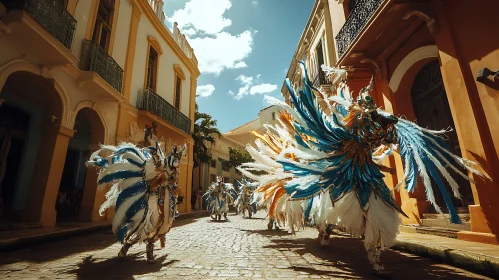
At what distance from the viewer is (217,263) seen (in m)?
3.37

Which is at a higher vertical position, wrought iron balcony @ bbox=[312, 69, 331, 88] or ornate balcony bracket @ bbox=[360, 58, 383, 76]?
wrought iron balcony @ bbox=[312, 69, 331, 88]

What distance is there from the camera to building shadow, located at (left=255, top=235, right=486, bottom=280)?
9.15 ft

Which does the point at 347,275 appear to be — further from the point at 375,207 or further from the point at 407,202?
the point at 407,202

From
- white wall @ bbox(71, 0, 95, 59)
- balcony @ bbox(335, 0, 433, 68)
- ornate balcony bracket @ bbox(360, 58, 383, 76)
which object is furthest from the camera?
white wall @ bbox(71, 0, 95, 59)

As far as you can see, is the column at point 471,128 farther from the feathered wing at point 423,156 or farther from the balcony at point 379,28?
the feathered wing at point 423,156

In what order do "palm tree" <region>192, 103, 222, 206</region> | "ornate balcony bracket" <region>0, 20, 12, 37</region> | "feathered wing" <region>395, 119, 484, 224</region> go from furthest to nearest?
"palm tree" <region>192, 103, 222, 206</region> < "ornate balcony bracket" <region>0, 20, 12, 37</region> < "feathered wing" <region>395, 119, 484, 224</region>

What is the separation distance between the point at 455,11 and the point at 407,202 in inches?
180

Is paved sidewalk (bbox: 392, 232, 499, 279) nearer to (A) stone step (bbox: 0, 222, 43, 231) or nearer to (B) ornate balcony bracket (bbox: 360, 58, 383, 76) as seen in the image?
(B) ornate balcony bracket (bbox: 360, 58, 383, 76)

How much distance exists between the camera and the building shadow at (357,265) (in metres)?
2.79

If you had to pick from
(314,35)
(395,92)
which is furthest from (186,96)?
(395,92)

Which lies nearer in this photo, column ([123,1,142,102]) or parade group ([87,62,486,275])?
parade group ([87,62,486,275])

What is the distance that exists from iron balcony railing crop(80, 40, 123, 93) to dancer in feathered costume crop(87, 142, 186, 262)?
19.3ft

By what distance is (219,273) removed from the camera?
2881 millimetres

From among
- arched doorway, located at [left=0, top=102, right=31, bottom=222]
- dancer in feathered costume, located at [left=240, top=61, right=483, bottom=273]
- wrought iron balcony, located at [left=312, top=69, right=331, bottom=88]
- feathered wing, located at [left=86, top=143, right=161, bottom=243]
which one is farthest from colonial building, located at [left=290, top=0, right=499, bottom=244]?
arched doorway, located at [left=0, top=102, right=31, bottom=222]
